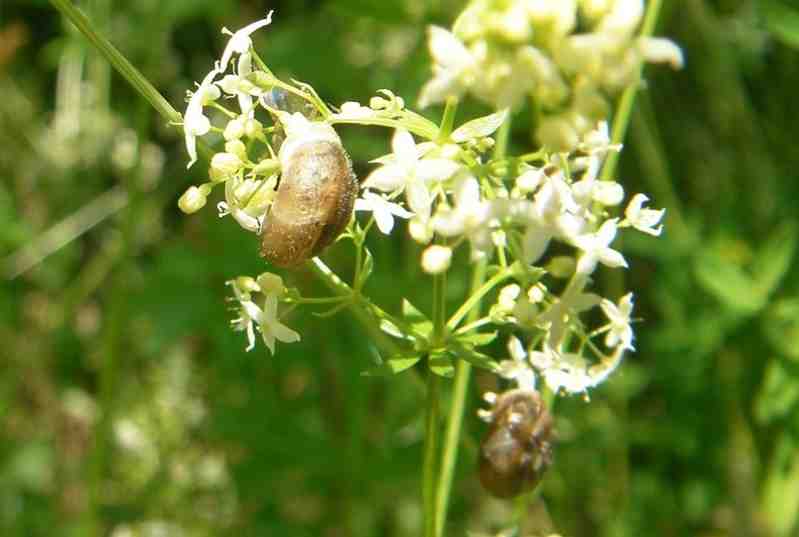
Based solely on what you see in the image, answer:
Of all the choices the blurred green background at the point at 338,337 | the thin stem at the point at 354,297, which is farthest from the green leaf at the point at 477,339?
the blurred green background at the point at 338,337

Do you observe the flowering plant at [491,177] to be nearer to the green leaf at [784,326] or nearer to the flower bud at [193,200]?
the flower bud at [193,200]

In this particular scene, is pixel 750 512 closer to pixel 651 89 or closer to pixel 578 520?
pixel 578 520

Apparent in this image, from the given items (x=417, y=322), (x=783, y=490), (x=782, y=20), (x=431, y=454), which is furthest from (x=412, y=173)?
(x=783, y=490)

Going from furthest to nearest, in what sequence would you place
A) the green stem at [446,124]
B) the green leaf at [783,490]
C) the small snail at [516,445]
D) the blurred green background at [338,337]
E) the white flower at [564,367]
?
the blurred green background at [338,337] < the green leaf at [783,490] < the small snail at [516,445] < the white flower at [564,367] < the green stem at [446,124]

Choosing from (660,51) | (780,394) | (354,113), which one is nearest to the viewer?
(660,51)

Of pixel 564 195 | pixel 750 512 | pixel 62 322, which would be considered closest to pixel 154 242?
pixel 62 322

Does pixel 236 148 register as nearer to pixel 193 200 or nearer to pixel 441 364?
pixel 193 200
